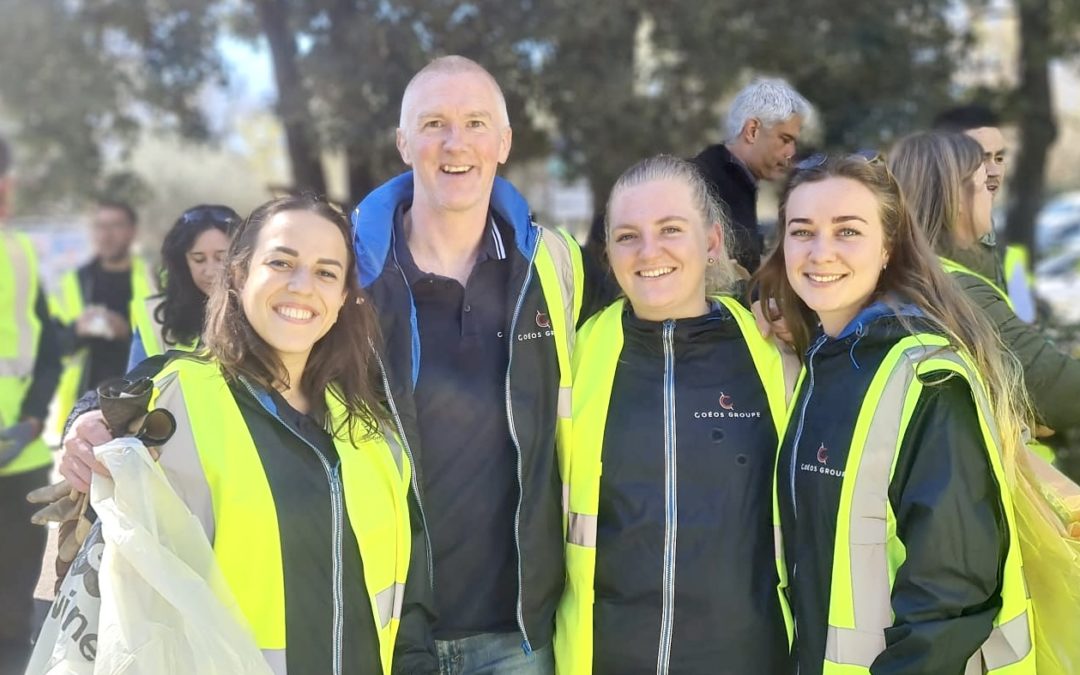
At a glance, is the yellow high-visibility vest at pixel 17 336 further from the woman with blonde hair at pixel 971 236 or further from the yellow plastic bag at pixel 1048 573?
the yellow plastic bag at pixel 1048 573

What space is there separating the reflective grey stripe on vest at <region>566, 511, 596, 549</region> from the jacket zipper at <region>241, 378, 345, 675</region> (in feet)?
2.14

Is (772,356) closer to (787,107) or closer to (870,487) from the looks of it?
(870,487)

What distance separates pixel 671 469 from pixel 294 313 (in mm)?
1038

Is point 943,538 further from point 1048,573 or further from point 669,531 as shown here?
point 669,531

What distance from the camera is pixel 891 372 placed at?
2.30 m

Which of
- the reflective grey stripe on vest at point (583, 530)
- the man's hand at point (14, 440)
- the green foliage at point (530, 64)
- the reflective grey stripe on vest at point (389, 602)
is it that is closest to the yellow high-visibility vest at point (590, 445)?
the reflective grey stripe on vest at point (583, 530)

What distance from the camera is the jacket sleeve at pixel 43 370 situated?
481 centimetres

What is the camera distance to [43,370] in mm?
4848

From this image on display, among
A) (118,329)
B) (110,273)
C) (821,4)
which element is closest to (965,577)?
(118,329)

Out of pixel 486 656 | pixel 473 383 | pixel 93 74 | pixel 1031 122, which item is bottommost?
pixel 486 656

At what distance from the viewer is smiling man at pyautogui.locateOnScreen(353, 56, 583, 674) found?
2.65m

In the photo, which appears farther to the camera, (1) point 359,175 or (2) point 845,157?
(1) point 359,175

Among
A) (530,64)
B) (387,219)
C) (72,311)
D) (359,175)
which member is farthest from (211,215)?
(359,175)

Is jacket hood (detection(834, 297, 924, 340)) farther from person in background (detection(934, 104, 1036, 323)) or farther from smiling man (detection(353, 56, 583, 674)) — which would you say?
person in background (detection(934, 104, 1036, 323))
